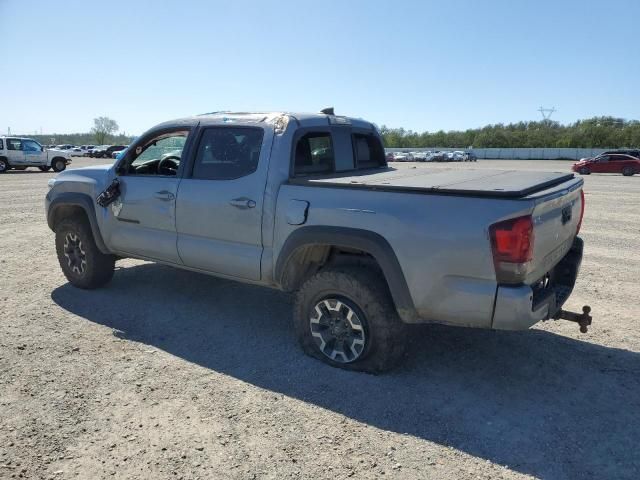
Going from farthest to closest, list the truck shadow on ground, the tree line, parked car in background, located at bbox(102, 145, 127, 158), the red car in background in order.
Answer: the tree line < parked car in background, located at bbox(102, 145, 127, 158) < the red car in background < the truck shadow on ground

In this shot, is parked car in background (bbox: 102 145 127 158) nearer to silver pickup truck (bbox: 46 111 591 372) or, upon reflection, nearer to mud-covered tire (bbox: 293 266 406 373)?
silver pickup truck (bbox: 46 111 591 372)

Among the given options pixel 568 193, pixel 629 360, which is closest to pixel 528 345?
pixel 629 360

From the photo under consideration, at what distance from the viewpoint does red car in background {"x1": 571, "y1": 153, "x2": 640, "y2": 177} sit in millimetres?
27125

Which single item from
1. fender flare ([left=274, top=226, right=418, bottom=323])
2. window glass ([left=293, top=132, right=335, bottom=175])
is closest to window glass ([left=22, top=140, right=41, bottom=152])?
window glass ([left=293, top=132, right=335, bottom=175])

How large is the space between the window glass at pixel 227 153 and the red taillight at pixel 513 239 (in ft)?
6.81

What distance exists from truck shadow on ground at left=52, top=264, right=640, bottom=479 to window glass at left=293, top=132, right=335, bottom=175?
156 centimetres

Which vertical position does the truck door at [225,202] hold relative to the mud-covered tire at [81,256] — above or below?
above

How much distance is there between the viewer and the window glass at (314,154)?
4.21 m

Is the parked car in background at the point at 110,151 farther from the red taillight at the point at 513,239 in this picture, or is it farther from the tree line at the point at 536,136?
the red taillight at the point at 513,239

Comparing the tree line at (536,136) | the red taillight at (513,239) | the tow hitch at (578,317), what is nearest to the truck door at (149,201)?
the red taillight at (513,239)

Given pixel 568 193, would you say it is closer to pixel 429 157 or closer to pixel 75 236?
Answer: pixel 75 236

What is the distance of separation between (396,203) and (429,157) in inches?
2537

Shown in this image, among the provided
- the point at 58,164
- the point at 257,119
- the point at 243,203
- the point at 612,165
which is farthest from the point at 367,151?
the point at 612,165

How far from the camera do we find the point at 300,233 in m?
3.68
